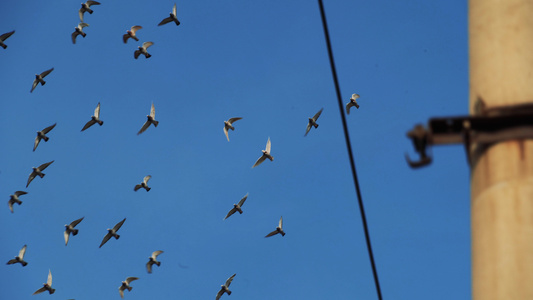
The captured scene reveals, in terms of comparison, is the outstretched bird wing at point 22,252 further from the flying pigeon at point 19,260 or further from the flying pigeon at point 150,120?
the flying pigeon at point 150,120

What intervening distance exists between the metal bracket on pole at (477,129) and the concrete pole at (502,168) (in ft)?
0.20

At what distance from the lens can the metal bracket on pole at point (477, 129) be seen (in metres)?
6.40

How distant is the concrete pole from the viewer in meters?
6.11

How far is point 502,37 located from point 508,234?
56.7 inches

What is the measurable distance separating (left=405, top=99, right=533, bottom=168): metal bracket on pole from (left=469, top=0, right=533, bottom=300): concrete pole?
0.20 ft

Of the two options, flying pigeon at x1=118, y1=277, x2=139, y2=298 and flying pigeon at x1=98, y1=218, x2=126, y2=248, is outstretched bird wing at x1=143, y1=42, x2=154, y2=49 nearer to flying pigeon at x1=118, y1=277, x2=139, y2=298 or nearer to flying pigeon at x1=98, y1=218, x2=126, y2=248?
flying pigeon at x1=98, y1=218, x2=126, y2=248

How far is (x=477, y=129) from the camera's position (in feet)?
21.4

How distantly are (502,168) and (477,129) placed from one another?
0.33 metres

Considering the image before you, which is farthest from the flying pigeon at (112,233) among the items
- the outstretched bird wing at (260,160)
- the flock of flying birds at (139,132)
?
the outstretched bird wing at (260,160)

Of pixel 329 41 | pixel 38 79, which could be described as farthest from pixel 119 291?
pixel 329 41

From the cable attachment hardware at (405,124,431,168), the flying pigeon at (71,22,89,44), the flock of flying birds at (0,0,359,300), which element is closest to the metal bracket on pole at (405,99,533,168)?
the cable attachment hardware at (405,124,431,168)

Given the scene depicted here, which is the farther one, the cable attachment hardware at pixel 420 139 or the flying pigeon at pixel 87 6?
the flying pigeon at pixel 87 6

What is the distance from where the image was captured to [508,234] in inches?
244

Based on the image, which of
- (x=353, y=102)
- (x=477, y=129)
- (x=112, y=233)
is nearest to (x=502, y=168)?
(x=477, y=129)
